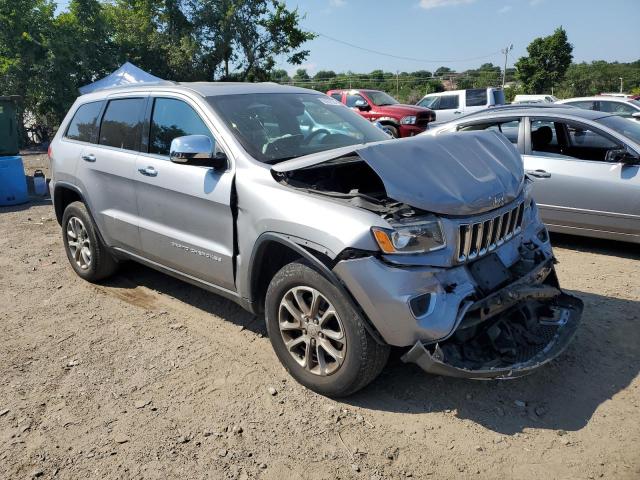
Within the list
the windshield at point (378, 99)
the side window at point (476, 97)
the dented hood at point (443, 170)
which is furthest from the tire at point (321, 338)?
the side window at point (476, 97)

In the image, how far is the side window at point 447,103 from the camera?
17.7 metres

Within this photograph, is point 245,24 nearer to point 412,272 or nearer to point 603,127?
point 603,127

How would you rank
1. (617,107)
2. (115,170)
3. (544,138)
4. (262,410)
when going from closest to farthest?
(262,410) → (115,170) → (544,138) → (617,107)

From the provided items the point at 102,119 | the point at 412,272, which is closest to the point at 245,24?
the point at 102,119

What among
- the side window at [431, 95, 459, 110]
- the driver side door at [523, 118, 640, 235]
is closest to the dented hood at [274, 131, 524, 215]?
the driver side door at [523, 118, 640, 235]

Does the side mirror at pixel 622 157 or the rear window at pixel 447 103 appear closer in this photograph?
the side mirror at pixel 622 157

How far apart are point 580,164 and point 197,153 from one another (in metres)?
4.26

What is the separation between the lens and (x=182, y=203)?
12.9 feet

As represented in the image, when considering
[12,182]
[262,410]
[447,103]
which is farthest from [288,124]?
[447,103]

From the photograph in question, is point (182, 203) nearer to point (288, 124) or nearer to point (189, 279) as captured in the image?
point (189, 279)

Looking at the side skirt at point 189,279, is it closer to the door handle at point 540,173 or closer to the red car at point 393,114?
the door handle at point 540,173

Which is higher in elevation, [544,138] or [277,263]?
[544,138]

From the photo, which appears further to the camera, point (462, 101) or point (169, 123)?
point (462, 101)

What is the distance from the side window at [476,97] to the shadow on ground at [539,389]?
47.3 ft
